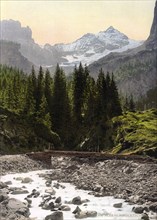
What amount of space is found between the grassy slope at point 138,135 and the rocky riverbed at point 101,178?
7.77 meters

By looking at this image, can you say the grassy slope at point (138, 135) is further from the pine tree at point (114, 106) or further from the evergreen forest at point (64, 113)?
the pine tree at point (114, 106)

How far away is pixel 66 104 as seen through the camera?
96.4m

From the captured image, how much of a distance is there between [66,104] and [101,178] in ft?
169

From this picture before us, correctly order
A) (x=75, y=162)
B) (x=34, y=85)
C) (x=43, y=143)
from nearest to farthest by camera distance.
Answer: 1. (x=75, y=162)
2. (x=43, y=143)
3. (x=34, y=85)

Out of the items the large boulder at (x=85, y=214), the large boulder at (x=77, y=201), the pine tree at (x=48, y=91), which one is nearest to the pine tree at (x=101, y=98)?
the pine tree at (x=48, y=91)

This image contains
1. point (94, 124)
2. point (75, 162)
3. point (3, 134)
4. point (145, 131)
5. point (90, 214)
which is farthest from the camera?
point (94, 124)

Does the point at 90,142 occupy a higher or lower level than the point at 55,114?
lower

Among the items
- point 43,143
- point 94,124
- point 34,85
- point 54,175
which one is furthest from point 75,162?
point 34,85

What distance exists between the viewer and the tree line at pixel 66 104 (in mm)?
90625

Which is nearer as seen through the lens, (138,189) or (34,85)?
(138,189)

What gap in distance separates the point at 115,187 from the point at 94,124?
50402mm

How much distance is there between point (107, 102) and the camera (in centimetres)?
9331

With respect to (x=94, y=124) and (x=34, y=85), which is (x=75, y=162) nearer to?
(x=94, y=124)

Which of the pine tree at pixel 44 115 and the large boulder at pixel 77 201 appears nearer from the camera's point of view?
the large boulder at pixel 77 201
